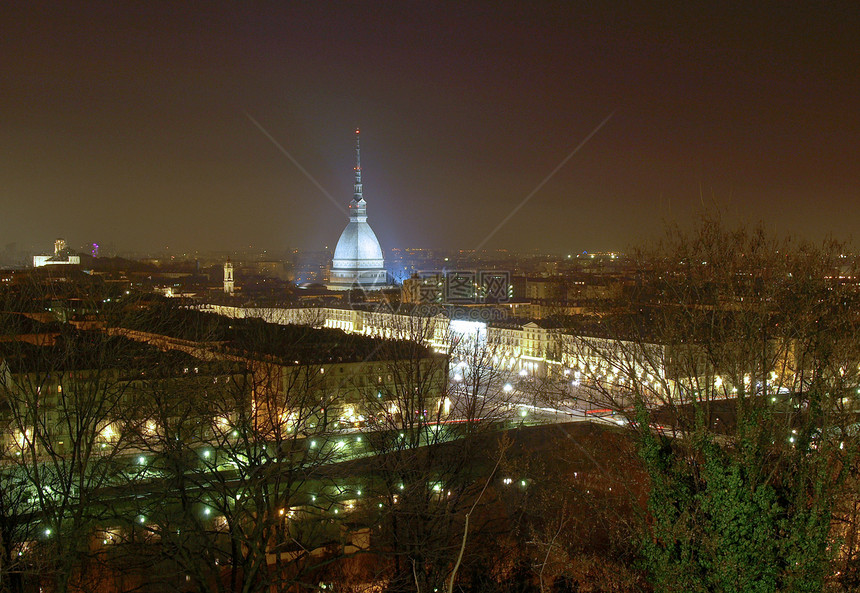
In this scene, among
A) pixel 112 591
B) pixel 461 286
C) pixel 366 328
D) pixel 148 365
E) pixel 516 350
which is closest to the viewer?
pixel 112 591

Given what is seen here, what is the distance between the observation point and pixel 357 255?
71.6 meters

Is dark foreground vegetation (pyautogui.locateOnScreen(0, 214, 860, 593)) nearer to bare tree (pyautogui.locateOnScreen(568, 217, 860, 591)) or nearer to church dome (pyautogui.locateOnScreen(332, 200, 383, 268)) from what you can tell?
bare tree (pyautogui.locateOnScreen(568, 217, 860, 591))

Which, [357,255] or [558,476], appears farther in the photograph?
[357,255]

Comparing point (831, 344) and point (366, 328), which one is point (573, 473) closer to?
point (831, 344)

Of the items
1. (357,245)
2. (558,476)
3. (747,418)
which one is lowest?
(558,476)

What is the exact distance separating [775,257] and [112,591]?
871 centimetres

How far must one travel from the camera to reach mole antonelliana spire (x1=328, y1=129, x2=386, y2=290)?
6938cm

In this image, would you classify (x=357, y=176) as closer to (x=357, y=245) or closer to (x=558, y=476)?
(x=357, y=245)

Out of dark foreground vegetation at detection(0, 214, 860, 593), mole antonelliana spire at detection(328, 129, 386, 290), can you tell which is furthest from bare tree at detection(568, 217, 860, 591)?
mole antonelliana spire at detection(328, 129, 386, 290)

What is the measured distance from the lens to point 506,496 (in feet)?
41.7

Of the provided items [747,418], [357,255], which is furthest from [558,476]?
[357,255]

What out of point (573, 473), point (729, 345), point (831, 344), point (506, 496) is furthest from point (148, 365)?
point (831, 344)

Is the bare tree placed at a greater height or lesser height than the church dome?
lesser

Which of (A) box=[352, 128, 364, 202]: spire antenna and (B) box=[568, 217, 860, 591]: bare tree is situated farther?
(A) box=[352, 128, 364, 202]: spire antenna
